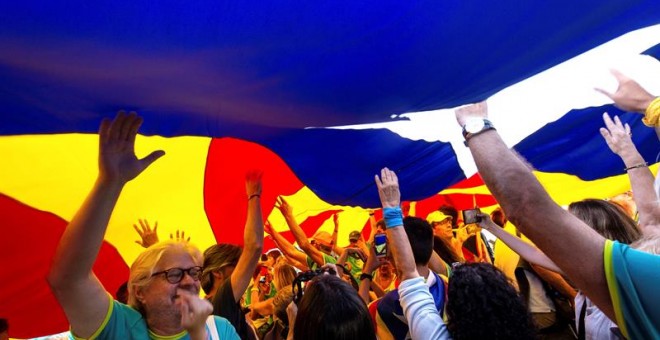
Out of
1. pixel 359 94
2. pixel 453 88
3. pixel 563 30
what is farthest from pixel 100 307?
pixel 563 30

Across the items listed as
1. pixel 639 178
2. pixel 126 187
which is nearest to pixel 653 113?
pixel 639 178

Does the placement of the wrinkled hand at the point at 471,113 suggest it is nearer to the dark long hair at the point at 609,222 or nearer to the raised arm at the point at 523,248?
the dark long hair at the point at 609,222

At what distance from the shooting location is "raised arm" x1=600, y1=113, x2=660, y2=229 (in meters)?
1.86

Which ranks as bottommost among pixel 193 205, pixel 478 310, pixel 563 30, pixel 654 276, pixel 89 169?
pixel 478 310

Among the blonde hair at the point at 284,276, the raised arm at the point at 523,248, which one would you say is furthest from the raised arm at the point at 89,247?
the blonde hair at the point at 284,276

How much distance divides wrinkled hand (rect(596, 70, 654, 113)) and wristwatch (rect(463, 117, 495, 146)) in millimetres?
791

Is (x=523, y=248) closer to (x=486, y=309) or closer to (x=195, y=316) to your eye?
(x=486, y=309)

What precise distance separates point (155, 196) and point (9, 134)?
104 cm

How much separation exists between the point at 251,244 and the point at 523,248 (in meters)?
1.34

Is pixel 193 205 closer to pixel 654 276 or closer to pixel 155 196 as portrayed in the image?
pixel 155 196

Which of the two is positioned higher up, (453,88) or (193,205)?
(453,88)

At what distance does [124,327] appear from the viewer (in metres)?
1.65

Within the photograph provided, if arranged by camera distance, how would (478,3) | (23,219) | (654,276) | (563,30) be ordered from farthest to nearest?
(23,219), (563,30), (478,3), (654,276)

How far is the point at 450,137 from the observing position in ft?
11.4
